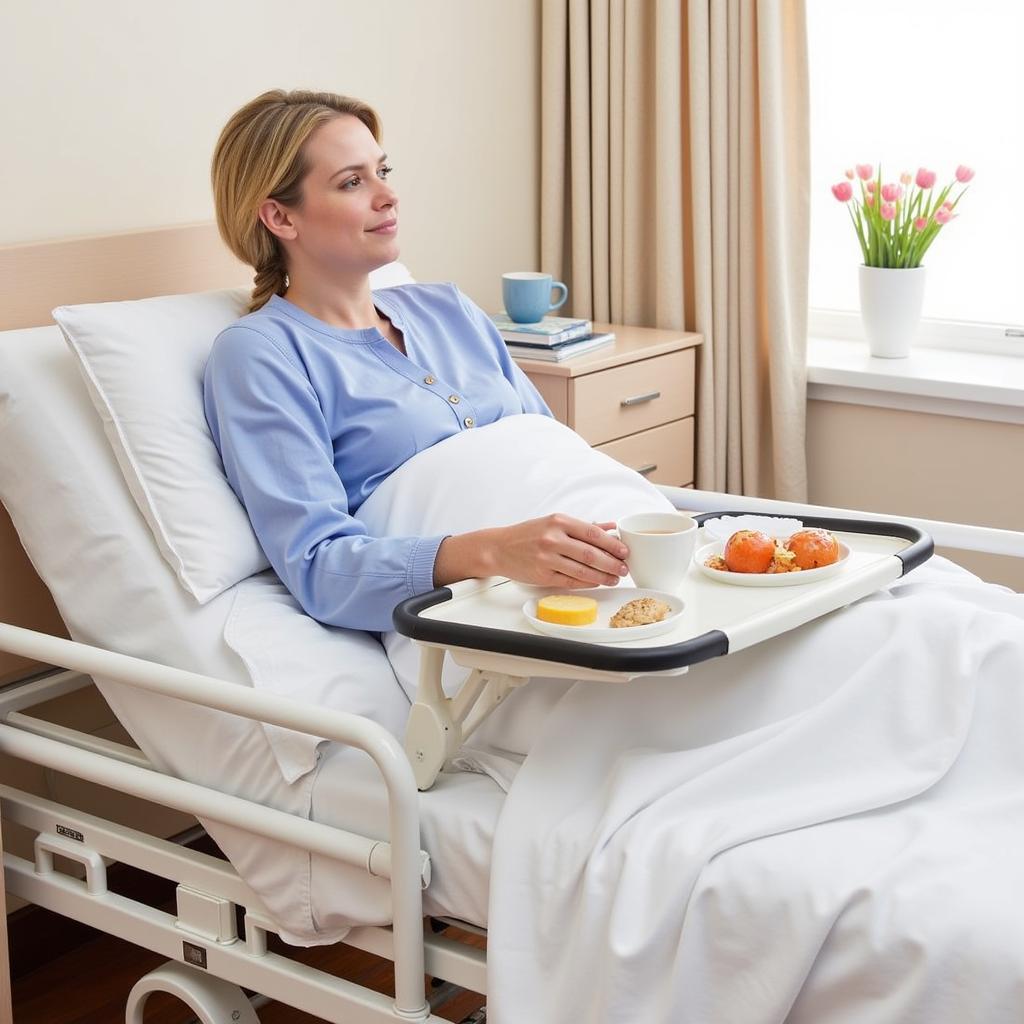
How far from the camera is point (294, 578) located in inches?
62.7

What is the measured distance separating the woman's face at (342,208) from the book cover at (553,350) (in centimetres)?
72

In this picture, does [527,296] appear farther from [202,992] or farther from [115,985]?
[202,992]

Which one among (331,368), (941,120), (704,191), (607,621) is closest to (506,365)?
(331,368)

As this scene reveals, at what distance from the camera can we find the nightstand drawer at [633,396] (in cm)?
253

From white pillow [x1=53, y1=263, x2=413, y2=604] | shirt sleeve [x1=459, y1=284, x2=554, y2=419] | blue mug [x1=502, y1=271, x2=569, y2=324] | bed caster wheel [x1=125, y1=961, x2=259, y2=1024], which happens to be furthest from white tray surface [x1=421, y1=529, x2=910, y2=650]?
blue mug [x1=502, y1=271, x2=569, y2=324]

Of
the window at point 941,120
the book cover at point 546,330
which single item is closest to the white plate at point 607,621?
the book cover at point 546,330

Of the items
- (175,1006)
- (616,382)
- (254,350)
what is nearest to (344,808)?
(254,350)

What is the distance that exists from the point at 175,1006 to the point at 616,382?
1.29 m

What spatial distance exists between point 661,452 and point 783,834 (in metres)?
1.59

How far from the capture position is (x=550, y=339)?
8.25 ft

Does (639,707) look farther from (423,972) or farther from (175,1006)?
(175,1006)

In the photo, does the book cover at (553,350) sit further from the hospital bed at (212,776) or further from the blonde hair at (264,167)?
the hospital bed at (212,776)

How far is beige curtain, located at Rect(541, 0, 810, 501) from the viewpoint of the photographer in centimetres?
275

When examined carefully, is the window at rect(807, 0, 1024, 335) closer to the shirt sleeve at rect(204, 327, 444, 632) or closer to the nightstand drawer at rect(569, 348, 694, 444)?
the nightstand drawer at rect(569, 348, 694, 444)
